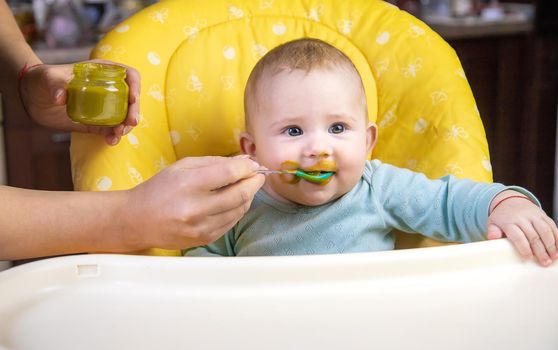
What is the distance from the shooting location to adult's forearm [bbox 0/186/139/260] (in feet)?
3.06

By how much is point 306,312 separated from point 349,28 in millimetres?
806

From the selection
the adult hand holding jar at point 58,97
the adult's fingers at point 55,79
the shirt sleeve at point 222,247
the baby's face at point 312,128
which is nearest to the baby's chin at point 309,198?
the baby's face at point 312,128

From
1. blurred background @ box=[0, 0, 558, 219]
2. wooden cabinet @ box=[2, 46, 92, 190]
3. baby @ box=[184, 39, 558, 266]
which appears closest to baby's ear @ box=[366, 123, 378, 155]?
baby @ box=[184, 39, 558, 266]

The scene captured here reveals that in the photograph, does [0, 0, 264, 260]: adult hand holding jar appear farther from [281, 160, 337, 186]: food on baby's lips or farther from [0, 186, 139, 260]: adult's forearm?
[281, 160, 337, 186]: food on baby's lips

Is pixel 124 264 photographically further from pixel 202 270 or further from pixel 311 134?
pixel 311 134

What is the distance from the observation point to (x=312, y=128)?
1138 mm

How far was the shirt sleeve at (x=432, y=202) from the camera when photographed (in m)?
1.11

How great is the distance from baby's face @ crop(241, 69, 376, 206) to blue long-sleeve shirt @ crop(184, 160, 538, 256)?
5 cm

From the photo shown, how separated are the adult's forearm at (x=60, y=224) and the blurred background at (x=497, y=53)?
1545mm

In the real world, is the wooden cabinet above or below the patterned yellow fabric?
below

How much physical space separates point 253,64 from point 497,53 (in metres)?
1.67

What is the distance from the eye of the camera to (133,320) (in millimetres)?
824

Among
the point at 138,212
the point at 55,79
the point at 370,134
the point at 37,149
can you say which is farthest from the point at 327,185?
the point at 37,149

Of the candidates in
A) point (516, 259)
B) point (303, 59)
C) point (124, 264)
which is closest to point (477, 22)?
point (303, 59)
